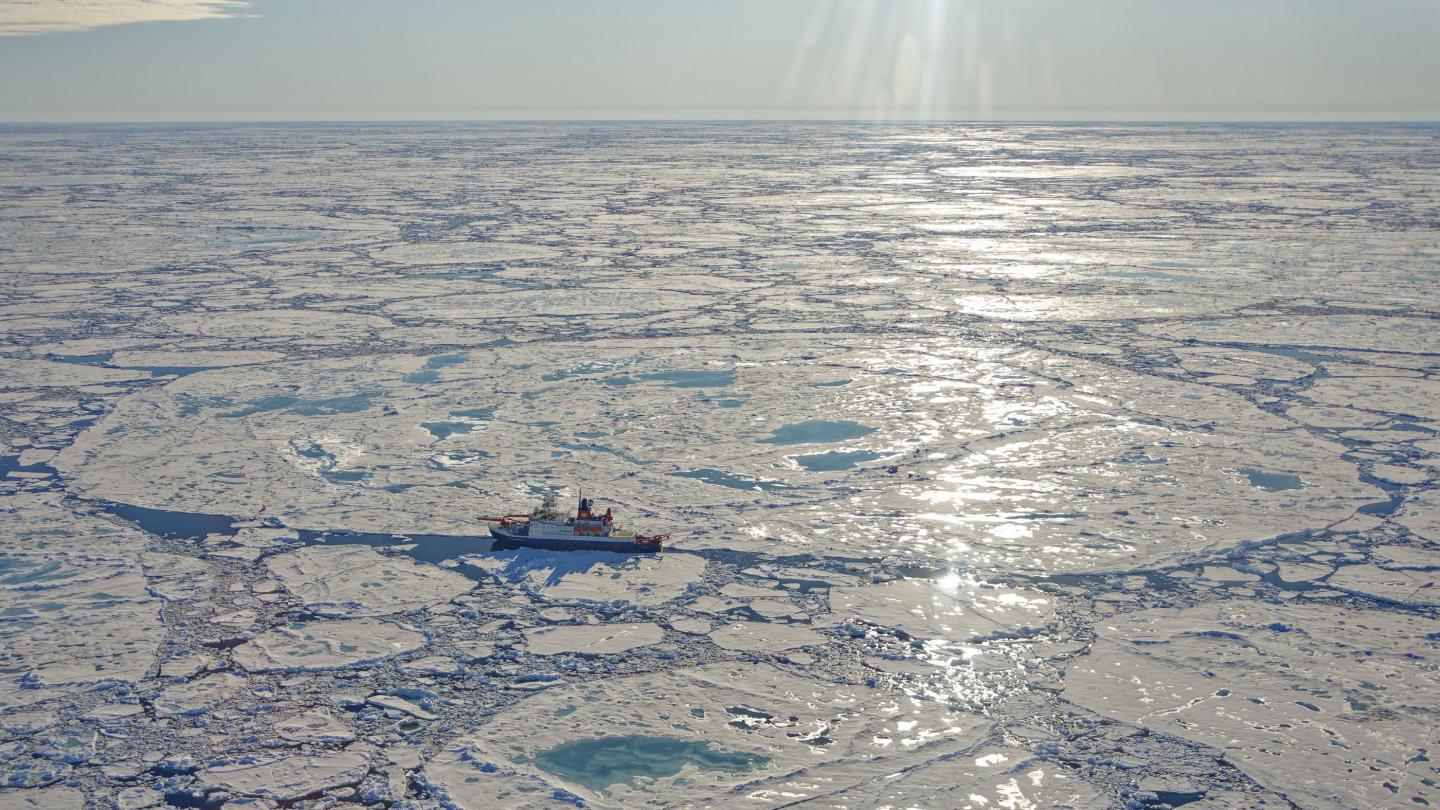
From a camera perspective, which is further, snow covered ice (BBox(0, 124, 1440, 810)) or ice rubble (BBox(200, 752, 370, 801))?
snow covered ice (BBox(0, 124, 1440, 810))

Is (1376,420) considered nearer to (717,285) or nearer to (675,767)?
(675,767)

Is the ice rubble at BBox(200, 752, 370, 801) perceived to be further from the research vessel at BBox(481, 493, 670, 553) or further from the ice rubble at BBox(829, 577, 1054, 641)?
the ice rubble at BBox(829, 577, 1054, 641)

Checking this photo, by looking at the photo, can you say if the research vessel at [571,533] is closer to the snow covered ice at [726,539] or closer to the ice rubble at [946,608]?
the snow covered ice at [726,539]

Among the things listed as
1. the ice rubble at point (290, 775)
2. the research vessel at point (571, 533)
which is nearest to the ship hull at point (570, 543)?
the research vessel at point (571, 533)

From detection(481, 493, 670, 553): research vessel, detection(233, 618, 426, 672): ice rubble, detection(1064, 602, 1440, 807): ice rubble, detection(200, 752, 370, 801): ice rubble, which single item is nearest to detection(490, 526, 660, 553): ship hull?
detection(481, 493, 670, 553): research vessel

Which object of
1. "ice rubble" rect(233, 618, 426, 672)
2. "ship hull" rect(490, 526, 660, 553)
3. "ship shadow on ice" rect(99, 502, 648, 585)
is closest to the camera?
"ice rubble" rect(233, 618, 426, 672)

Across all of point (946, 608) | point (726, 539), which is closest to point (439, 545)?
point (726, 539)
